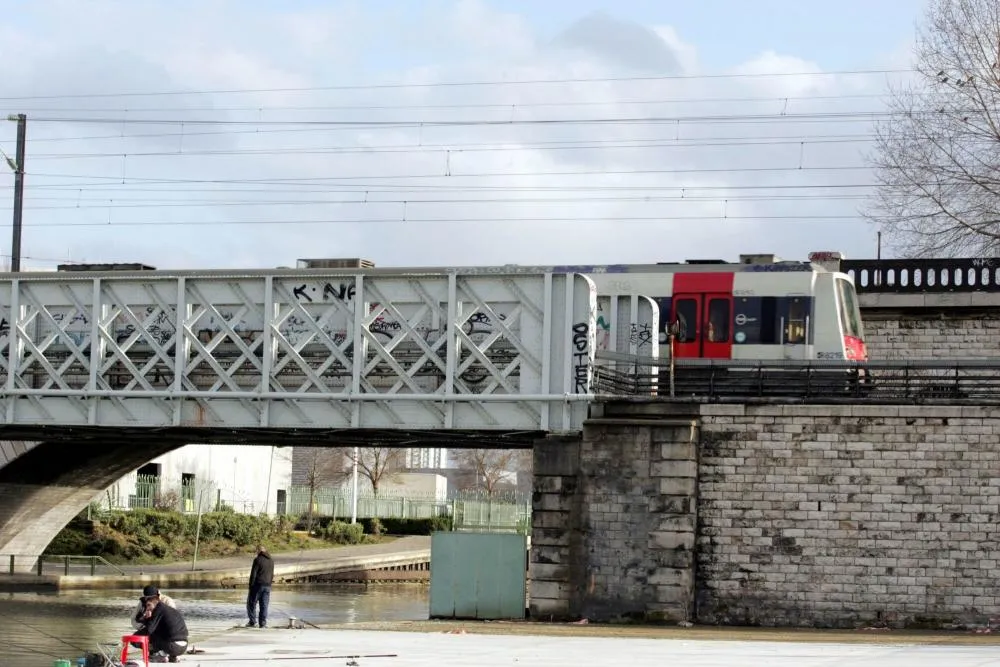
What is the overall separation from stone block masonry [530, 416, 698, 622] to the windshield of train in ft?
22.4

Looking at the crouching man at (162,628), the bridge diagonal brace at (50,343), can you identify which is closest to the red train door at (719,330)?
the bridge diagonal brace at (50,343)

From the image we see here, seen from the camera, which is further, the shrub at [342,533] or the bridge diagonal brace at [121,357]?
the shrub at [342,533]

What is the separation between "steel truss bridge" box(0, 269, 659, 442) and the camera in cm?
3038

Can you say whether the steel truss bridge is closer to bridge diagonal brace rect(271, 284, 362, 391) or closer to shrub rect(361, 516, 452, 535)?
bridge diagonal brace rect(271, 284, 362, 391)

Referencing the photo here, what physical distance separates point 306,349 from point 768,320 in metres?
10.1

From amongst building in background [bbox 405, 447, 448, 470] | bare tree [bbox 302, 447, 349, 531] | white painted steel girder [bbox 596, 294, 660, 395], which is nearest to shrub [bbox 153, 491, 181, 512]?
white painted steel girder [bbox 596, 294, 660, 395]

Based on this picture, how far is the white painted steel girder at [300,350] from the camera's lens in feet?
99.6

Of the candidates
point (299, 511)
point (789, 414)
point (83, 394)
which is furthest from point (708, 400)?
point (299, 511)

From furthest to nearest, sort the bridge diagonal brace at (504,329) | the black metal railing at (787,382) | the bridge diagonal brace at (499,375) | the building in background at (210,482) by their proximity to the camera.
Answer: the building in background at (210,482), the bridge diagonal brace at (499,375), the bridge diagonal brace at (504,329), the black metal railing at (787,382)

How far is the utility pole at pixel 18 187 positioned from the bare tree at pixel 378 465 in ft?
150

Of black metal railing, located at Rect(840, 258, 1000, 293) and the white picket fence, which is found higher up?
black metal railing, located at Rect(840, 258, 1000, 293)

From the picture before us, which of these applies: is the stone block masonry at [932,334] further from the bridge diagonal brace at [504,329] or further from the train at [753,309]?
the bridge diagonal brace at [504,329]

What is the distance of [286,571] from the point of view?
49031 mm

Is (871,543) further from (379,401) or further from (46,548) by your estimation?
(46,548)
